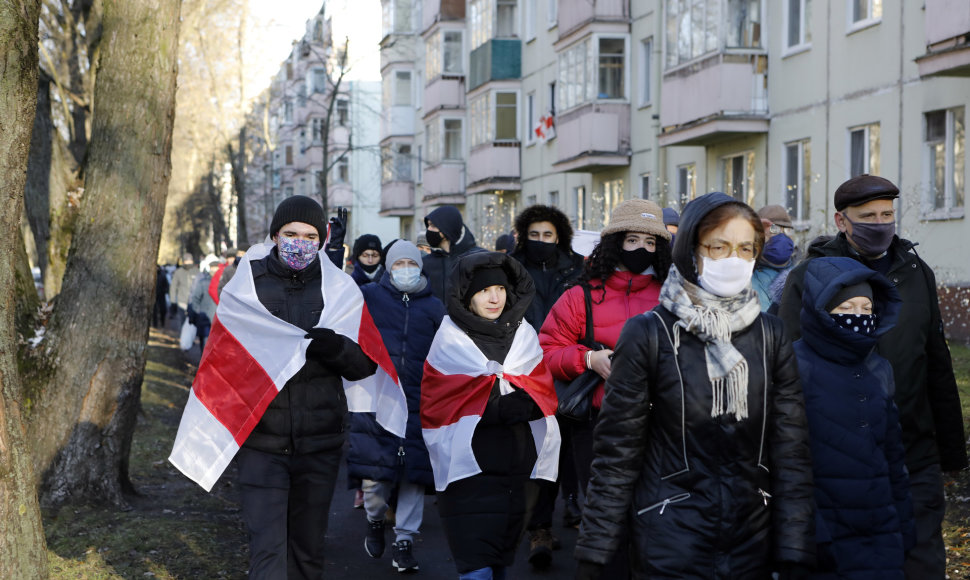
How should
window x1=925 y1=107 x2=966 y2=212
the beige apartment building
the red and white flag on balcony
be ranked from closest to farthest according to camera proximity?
window x1=925 y1=107 x2=966 y2=212, the beige apartment building, the red and white flag on balcony

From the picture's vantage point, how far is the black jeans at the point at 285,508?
610 centimetres

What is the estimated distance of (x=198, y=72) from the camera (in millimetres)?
29359

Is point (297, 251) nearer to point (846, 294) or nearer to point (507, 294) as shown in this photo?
point (507, 294)

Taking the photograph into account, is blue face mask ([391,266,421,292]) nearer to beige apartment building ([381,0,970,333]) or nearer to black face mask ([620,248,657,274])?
black face mask ([620,248,657,274])

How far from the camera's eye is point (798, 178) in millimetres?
23547

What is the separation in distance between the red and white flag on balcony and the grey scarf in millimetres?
32253

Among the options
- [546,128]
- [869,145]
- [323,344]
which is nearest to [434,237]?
[323,344]

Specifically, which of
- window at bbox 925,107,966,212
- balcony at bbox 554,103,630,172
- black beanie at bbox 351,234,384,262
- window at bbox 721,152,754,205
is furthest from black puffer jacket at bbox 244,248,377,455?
balcony at bbox 554,103,630,172

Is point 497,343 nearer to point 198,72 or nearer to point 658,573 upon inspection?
point 658,573

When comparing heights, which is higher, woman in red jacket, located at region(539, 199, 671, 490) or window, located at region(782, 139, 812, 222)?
window, located at region(782, 139, 812, 222)

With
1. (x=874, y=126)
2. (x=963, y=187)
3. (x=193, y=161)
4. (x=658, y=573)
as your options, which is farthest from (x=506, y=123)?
(x=658, y=573)

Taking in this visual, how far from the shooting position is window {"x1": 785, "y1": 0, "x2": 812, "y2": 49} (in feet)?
75.4

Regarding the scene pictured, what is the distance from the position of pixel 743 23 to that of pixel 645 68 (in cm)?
652

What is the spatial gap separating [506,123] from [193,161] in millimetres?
17738
